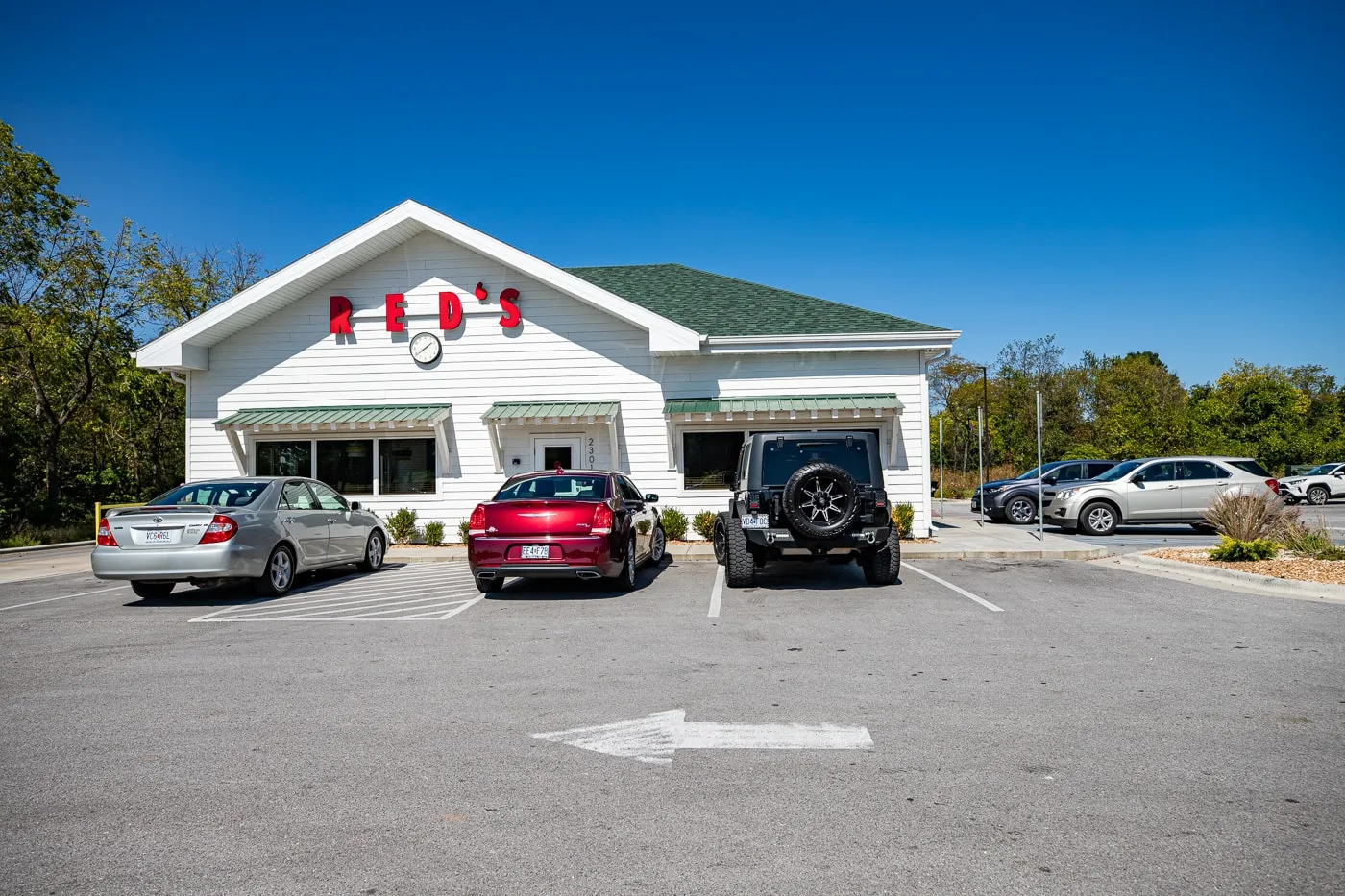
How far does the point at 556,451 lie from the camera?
1717cm

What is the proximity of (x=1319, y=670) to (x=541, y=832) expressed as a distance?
5.74 meters

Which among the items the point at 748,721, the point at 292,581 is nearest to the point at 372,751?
the point at 748,721

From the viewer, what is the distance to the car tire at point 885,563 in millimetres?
10328

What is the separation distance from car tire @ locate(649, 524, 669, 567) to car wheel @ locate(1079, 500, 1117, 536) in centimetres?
979

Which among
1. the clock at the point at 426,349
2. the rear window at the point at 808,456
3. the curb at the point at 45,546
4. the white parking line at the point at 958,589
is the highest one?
the clock at the point at 426,349

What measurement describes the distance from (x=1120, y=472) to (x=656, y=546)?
11508 mm

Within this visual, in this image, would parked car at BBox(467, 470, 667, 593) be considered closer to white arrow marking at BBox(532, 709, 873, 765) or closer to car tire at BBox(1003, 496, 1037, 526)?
white arrow marking at BBox(532, 709, 873, 765)

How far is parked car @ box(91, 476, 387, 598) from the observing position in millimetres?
9453

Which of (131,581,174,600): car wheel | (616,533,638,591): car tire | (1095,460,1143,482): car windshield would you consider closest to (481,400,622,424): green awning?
(616,533,638,591): car tire

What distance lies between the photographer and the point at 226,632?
799 cm

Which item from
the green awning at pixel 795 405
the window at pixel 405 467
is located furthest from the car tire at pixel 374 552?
the green awning at pixel 795 405

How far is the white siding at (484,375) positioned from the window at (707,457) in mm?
257

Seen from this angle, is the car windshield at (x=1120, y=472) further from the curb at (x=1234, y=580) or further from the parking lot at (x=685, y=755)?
the parking lot at (x=685, y=755)

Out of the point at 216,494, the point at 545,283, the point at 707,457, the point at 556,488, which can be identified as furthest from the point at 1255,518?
the point at 216,494
